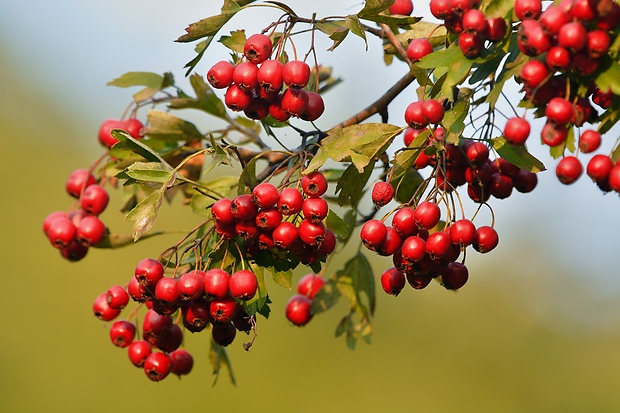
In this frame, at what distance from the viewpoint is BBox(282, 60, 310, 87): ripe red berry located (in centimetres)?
159

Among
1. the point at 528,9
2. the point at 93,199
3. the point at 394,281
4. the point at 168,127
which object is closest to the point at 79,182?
the point at 93,199

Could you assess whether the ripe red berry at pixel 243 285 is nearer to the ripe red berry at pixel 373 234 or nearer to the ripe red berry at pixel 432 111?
the ripe red berry at pixel 373 234

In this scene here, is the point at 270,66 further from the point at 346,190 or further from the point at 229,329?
the point at 229,329

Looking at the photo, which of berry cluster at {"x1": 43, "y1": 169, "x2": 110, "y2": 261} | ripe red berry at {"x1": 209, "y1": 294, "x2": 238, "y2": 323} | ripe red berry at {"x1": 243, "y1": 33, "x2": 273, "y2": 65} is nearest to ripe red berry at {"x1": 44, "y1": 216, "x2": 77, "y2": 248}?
berry cluster at {"x1": 43, "y1": 169, "x2": 110, "y2": 261}

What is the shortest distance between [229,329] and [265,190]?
1.31 ft

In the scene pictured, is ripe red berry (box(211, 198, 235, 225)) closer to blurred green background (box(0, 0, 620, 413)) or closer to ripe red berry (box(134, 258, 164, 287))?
ripe red berry (box(134, 258, 164, 287))

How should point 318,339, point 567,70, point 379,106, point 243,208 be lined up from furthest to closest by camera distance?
point 318,339, point 379,106, point 243,208, point 567,70

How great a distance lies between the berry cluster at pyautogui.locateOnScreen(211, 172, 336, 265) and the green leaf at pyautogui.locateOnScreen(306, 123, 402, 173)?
5 centimetres

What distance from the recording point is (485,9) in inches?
55.4

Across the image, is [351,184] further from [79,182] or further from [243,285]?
[79,182]

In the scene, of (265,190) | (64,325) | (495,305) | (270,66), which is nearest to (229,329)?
(265,190)

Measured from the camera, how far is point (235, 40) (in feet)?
5.71

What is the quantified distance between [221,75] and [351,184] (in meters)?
0.36

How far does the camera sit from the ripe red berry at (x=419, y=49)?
5.69 feet
